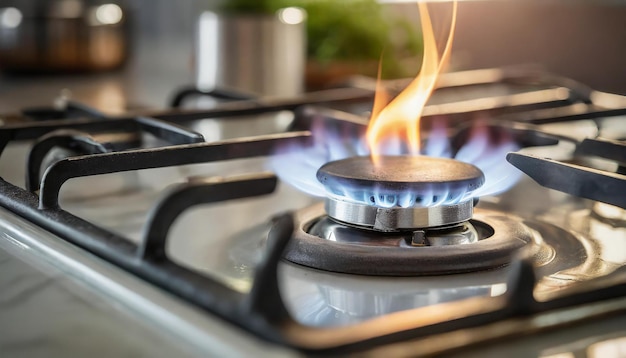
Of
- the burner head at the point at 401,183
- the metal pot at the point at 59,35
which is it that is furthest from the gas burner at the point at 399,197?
the metal pot at the point at 59,35

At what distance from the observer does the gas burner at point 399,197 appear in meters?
0.56

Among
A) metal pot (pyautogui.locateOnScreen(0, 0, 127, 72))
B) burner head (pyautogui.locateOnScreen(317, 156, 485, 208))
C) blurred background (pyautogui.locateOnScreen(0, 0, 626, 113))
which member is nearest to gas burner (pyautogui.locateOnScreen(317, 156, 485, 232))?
burner head (pyautogui.locateOnScreen(317, 156, 485, 208))

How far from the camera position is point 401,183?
21.8 inches

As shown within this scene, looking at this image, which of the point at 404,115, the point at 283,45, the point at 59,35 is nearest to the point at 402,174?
the point at 404,115

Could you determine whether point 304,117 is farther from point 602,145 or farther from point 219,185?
point 219,185

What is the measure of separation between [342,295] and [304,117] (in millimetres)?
436

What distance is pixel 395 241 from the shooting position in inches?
22.2

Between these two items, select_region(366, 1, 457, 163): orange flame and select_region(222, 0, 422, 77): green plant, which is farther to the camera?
select_region(222, 0, 422, 77): green plant

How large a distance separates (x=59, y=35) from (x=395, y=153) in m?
0.98

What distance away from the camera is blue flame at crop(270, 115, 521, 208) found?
0.56m

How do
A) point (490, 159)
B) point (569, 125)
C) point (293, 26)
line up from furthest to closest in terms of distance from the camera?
1. point (293, 26)
2. point (569, 125)
3. point (490, 159)

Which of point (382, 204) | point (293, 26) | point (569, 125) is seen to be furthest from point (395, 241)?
point (293, 26)

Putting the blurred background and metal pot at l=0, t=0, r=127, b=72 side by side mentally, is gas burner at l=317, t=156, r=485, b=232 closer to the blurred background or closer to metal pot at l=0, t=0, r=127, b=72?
the blurred background

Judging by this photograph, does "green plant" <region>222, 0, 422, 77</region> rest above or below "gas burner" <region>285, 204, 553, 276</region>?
above
